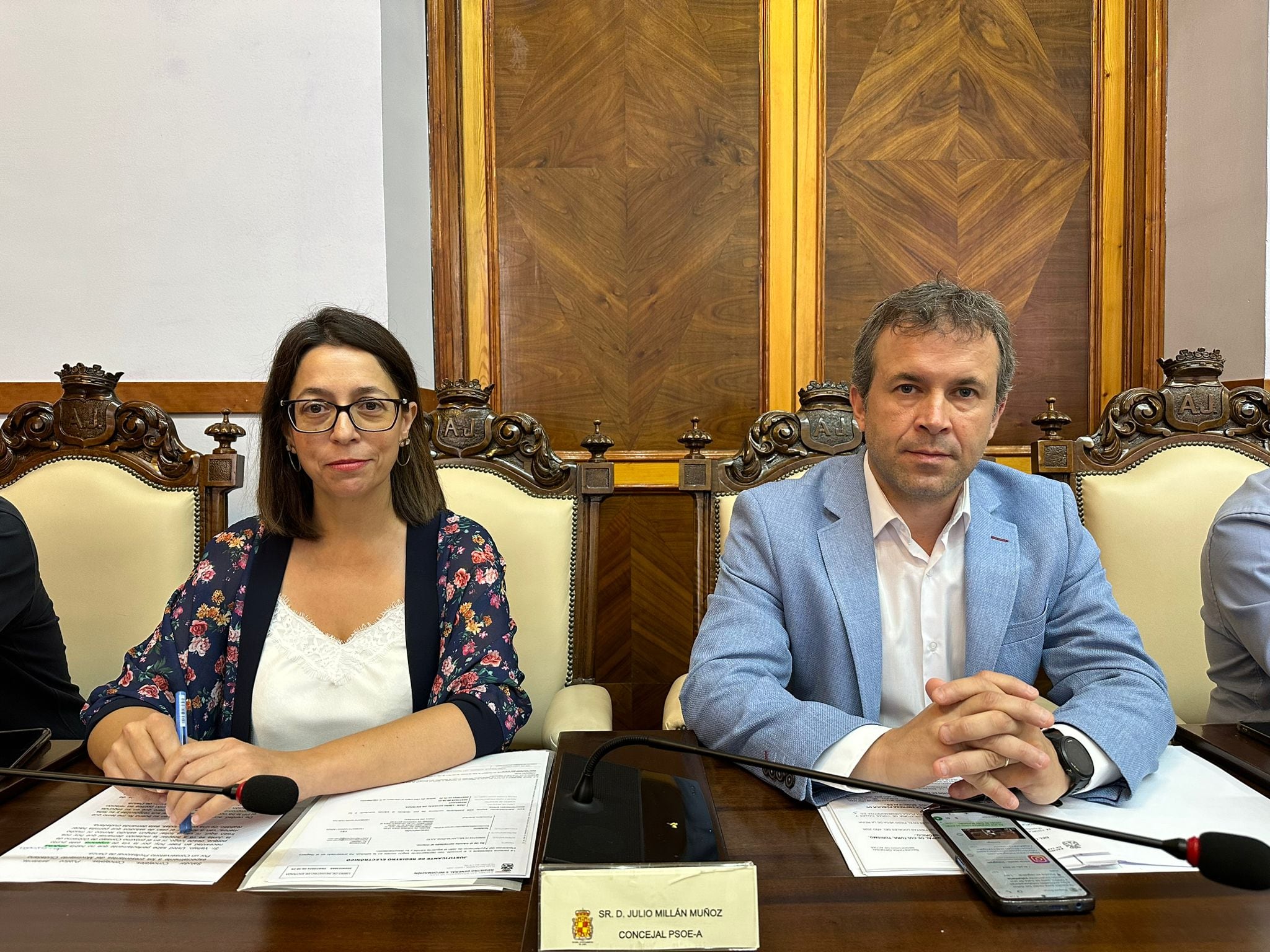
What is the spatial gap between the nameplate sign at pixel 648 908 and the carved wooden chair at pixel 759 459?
43.3 inches

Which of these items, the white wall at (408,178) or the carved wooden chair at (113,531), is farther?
the white wall at (408,178)

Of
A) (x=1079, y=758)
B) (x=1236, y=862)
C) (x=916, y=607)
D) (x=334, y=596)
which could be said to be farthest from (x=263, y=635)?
(x=1236, y=862)

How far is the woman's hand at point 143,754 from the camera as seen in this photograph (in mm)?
908

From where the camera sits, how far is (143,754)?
936 millimetres

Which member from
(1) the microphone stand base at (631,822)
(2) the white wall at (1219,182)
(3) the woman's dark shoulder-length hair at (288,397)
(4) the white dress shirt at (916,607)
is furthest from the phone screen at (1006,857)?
(2) the white wall at (1219,182)

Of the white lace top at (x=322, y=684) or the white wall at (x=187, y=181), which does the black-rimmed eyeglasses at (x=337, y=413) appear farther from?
the white wall at (x=187, y=181)

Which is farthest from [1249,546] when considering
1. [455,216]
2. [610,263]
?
[455,216]

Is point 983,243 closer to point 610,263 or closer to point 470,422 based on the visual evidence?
point 610,263

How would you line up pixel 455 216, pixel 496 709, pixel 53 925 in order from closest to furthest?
pixel 53 925 < pixel 496 709 < pixel 455 216

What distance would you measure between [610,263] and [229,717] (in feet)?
6.03

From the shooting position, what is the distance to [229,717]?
50.6 inches

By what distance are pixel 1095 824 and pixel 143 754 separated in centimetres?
99

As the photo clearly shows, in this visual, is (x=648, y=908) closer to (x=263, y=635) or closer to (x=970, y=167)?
(x=263, y=635)

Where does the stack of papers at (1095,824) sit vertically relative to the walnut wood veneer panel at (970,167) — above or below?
below
